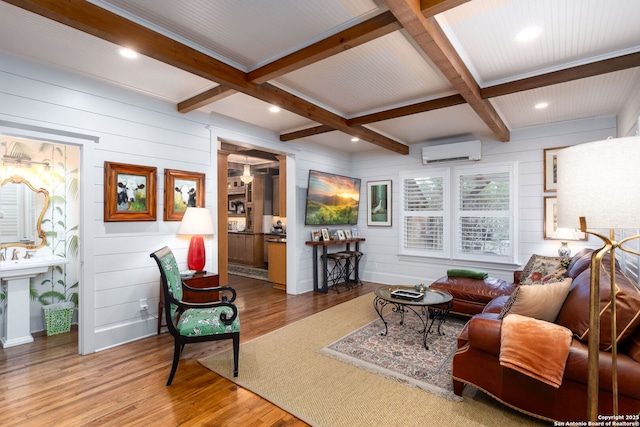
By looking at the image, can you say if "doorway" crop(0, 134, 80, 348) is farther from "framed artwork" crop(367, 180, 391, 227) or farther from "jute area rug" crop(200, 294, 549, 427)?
"framed artwork" crop(367, 180, 391, 227)

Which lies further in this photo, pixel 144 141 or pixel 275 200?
pixel 275 200

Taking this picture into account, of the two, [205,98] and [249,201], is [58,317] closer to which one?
[205,98]

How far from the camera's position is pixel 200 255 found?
3.64 meters

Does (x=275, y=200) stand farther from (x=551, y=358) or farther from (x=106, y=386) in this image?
(x=551, y=358)

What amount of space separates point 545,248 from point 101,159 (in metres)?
A: 5.86

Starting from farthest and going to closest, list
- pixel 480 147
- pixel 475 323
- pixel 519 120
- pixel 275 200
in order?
pixel 275 200 → pixel 480 147 → pixel 519 120 → pixel 475 323

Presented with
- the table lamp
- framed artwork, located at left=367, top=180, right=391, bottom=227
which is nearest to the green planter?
A: the table lamp

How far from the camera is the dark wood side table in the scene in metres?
3.31

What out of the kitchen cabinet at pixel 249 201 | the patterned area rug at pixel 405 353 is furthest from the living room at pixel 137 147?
the kitchen cabinet at pixel 249 201

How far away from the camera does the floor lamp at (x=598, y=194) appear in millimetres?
1107

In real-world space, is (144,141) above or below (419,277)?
above

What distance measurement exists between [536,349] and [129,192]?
3.78 meters

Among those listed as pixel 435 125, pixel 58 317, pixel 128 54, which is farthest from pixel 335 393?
pixel 435 125

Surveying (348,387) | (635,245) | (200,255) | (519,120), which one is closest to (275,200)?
(200,255)
